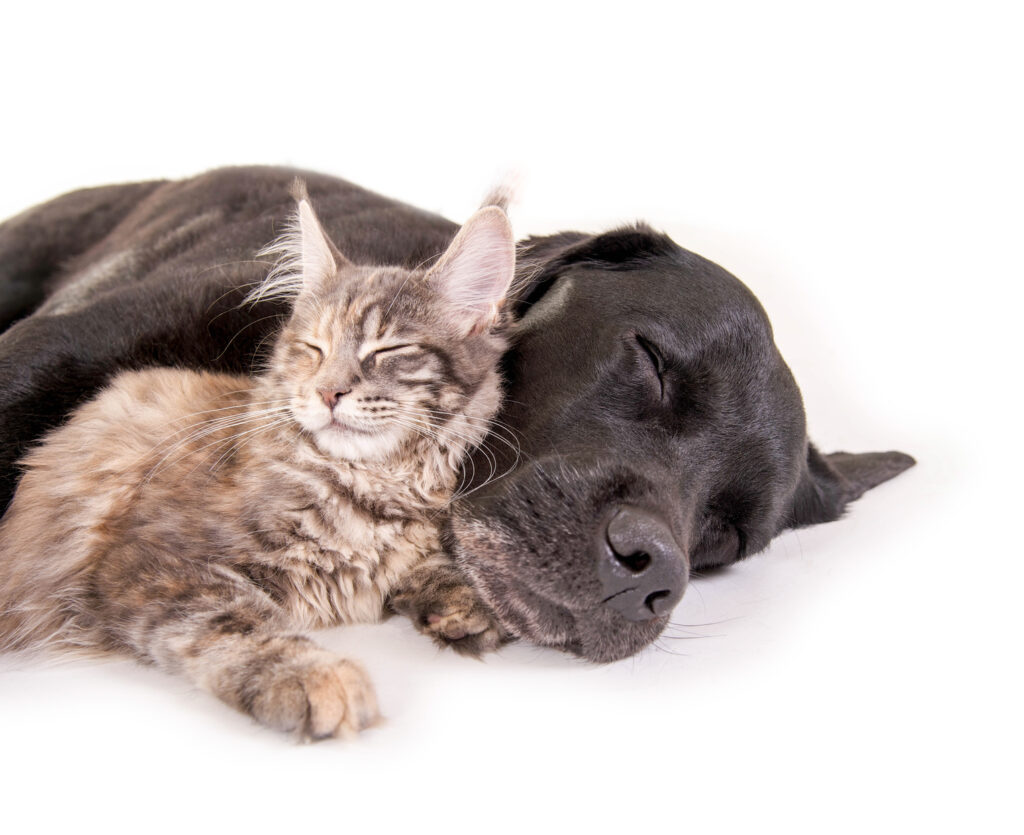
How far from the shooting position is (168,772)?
1819mm

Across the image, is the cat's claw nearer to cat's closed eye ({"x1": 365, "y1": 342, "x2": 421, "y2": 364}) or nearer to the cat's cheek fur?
the cat's cheek fur

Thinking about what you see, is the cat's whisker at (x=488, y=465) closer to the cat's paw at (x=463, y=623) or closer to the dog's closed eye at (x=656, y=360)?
the cat's paw at (x=463, y=623)

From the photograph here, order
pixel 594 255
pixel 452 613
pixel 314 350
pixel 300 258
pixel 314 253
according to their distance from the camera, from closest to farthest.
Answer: pixel 452 613, pixel 314 350, pixel 314 253, pixel 594 255, pixel 300 258

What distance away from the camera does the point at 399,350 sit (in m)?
2.40

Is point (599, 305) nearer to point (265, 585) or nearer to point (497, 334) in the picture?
point (497, 334)

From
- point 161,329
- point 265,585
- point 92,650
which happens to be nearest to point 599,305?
point 265,585

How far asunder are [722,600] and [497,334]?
1029 millimetres

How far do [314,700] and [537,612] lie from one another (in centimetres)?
56

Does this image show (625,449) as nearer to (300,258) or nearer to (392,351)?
(392,351)

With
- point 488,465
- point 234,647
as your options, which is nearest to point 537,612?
point 488,465

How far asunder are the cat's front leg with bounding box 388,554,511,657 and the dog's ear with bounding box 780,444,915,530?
1.07 m

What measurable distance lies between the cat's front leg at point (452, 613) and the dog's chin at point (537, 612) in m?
0.04

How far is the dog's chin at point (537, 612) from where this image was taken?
213cm

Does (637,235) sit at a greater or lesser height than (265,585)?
greater
